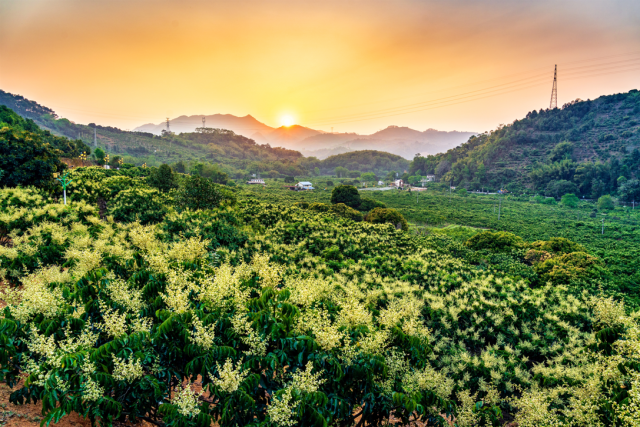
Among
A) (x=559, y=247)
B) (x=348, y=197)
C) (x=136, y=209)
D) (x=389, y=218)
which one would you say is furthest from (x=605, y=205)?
(x=136, y=209)

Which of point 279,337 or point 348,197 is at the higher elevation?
point 348,197

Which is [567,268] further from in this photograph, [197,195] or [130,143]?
[130,143]

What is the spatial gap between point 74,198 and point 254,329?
697 inches

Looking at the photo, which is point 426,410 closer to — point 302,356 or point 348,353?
point 348,353

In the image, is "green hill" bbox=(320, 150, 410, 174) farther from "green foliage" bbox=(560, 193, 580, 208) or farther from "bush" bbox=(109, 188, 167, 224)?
"bush" bbox=(109, 188, 167, 224)

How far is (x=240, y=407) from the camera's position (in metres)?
3.70

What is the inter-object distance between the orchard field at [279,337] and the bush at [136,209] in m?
0.16

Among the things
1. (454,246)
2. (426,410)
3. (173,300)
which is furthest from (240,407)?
(454,246)

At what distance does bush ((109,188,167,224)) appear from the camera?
1438cm

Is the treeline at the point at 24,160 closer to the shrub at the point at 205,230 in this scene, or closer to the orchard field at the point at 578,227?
the shrub at the point at 205,230

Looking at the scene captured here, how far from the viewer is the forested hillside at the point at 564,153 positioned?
6281 cm

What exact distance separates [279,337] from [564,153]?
320ft

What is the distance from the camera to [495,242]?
21984 mm

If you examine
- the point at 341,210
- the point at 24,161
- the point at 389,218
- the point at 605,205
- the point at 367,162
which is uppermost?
the point at 367,162
